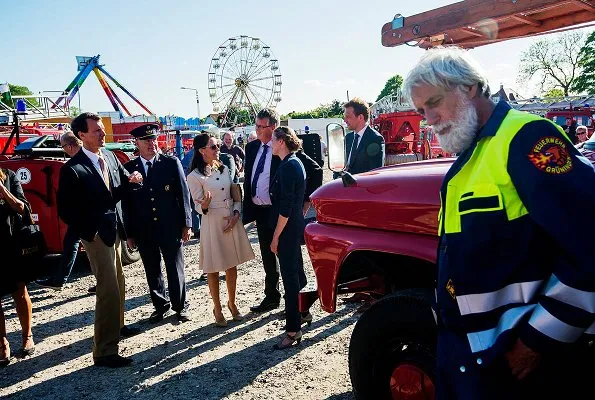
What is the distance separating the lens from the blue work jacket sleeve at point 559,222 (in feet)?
3.87

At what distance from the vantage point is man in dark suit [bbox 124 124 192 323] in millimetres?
4672

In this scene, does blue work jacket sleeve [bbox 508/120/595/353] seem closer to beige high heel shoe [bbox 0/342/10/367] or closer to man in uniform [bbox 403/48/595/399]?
man in uniform [bbox 403/48/595/399]

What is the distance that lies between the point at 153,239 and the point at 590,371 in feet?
13.3

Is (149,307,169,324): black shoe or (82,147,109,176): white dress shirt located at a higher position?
(82,147,109,176): white dress shirt

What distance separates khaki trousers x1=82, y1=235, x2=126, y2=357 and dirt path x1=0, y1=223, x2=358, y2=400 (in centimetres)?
21

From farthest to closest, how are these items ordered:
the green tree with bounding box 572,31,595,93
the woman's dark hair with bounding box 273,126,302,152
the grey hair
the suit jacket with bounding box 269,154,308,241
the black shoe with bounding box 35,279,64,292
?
1. the green tree with bounding box 572,31,595,93
2. the black shoe with bounding box 35,279,64,292
3. the woman's dark hair with bounding box 273,126,302,152
4. the suit jacket with bounding box 269,154,308,241
5. the grey hair

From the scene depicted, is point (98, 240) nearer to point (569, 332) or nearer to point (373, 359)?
point (373, 359)

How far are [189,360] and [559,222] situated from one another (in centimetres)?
333

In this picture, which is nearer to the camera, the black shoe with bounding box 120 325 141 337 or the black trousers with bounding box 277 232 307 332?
the black trousers with bounding box 277 232 307 332

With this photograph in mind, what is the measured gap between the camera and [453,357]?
58.0 inches

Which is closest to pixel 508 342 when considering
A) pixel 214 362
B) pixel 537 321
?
pixel 537 321

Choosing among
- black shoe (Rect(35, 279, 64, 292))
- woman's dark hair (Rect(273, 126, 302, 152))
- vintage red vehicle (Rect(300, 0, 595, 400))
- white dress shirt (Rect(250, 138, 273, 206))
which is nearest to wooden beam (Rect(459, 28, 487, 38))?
vintage red vehicle (Rect(300, 0, 595, 400))

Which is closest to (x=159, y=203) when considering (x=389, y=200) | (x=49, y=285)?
(x=49, y=285)

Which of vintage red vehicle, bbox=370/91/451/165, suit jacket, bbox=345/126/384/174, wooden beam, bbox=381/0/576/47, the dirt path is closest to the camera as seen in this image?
wooden beam, bbox=381/0/576/47
